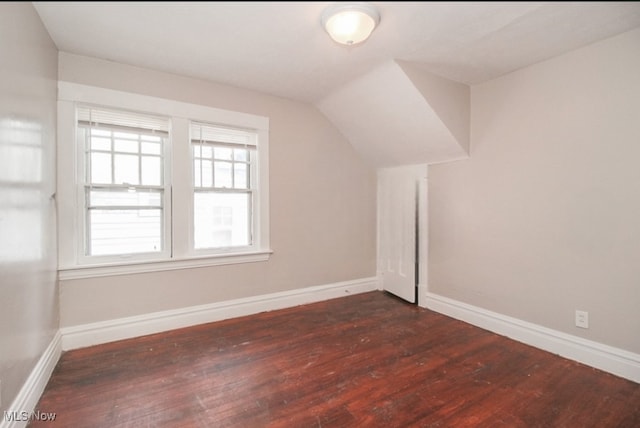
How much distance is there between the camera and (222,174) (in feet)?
9.97

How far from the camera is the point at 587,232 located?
7.18ft

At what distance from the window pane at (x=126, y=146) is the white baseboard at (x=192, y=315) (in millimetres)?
1465

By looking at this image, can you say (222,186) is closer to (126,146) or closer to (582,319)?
(126,146)

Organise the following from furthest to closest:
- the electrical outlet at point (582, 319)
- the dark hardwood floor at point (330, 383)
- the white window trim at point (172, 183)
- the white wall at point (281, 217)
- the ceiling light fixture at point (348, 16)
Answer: the white wall at point (281, 217) → the white window trim at point (172, 183) → the electrical outlet at point (582, 319) → the dark hardwood floor at point (330, 383) → the ceiling light fixture at point (348, 16)

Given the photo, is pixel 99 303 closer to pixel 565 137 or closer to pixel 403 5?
pixel 403 5

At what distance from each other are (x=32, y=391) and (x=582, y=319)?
3.65m

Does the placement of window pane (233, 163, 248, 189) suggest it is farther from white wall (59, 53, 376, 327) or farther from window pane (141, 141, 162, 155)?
window pane (141, 141, 162, 155)

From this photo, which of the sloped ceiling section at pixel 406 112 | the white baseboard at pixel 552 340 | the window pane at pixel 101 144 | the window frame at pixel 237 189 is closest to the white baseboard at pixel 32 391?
the window frame at pixel 237 189

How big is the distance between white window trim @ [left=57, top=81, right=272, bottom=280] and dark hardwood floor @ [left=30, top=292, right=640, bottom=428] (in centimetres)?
65

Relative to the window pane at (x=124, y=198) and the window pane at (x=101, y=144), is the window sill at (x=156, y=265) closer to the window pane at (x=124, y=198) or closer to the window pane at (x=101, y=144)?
the window pane at (x=124, y=198)

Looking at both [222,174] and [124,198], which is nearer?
[124,198]

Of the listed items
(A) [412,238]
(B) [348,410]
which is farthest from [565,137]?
(B) [348,410]

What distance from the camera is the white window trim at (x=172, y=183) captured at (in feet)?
7.57

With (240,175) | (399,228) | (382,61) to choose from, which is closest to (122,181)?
(240,175)
